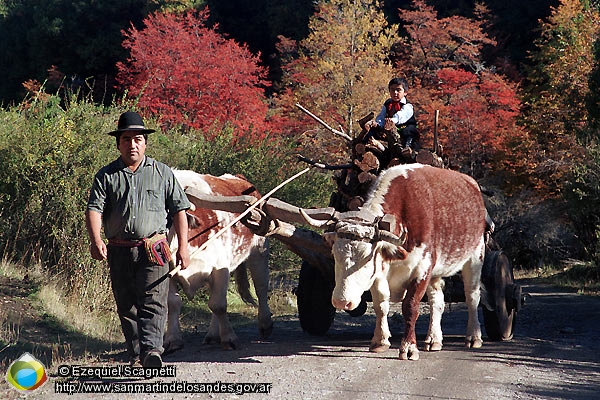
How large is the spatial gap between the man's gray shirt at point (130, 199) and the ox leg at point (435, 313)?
3454mm

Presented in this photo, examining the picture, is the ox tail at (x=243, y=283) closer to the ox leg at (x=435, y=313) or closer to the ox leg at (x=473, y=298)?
the ox leg at (x=435, y=313)

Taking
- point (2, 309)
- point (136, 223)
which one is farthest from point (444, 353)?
point (2, 309)

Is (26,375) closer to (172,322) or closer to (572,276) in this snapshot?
(172,322)

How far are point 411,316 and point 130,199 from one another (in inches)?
125

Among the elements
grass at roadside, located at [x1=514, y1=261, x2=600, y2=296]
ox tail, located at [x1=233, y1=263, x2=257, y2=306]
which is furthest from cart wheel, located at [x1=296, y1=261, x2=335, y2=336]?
grass at roadside, located at [x1=514, y1=261, x2=600, y2=296]

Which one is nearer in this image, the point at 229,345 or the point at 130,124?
the point at 130,124

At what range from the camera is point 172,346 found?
856 centimetres

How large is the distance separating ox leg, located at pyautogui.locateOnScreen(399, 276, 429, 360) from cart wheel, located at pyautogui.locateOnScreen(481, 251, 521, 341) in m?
1.45

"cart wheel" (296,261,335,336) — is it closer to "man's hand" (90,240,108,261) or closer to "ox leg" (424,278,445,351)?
"ox leg" (424,278,445,351)

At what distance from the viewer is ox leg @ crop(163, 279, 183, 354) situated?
849 centimetres

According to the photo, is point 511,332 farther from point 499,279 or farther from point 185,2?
point 185,2

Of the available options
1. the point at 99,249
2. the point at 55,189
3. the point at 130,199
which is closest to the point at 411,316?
the point at 130,199

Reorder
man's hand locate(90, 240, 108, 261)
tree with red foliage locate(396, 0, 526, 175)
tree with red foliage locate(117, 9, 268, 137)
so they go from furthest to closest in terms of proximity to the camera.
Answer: tree with red foliage locate(396, 0, 526, 175) < tree with red foliage locate(117, 9, 268, 137) < man's hand locate(90, 240, 108, 261)

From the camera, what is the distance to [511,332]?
10.0 metres
